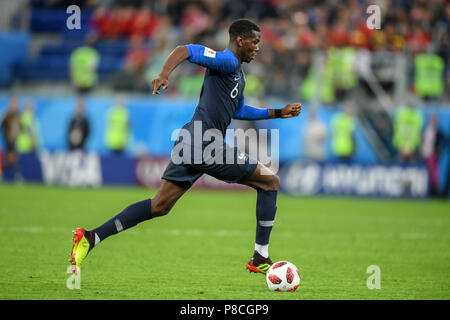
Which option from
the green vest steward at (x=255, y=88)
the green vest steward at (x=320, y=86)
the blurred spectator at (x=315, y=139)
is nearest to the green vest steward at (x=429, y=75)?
the green vest steward at (x=320, y=86)

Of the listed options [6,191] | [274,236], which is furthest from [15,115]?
[274,236]

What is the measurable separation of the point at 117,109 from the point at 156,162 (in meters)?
2.46

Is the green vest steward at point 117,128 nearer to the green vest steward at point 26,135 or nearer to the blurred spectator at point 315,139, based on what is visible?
the green vest steward at point 26,135

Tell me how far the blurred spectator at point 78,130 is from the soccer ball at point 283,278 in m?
16.0

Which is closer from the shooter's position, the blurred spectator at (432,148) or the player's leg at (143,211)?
the player's leg at (143,211)

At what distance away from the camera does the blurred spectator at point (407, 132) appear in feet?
68.8

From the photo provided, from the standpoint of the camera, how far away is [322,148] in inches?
835

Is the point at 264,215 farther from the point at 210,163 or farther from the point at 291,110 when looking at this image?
the point at 291,110

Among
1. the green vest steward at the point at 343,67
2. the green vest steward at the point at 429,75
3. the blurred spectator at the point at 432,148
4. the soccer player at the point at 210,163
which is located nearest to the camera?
the soccer player at the point at 210,163

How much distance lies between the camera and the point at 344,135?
21.4 meters

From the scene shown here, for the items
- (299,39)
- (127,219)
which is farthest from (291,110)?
(299,39)

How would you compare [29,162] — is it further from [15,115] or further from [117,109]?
[117,109]
